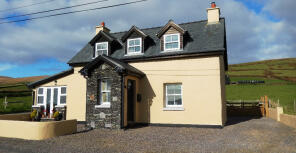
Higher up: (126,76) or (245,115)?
(126,76)

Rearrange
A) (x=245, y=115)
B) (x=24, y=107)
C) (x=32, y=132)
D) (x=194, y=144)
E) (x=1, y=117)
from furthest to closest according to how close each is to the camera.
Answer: (x=24, y=107) → (x=245, y=115) → (x=1, y=117) → (x=32, y=132) → (x=194, y=144)

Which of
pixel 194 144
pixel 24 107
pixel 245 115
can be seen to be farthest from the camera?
pixel 24 107

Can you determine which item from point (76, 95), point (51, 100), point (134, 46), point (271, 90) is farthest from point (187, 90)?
point (271, 90)

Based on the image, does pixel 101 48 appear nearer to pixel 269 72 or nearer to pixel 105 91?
pixel 105 91

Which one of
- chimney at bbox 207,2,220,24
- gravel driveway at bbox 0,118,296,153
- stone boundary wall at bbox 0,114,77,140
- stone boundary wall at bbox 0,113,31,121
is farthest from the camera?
chimney at bbox 207,2,220,24

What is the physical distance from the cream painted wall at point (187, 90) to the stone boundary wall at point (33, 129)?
550 cm

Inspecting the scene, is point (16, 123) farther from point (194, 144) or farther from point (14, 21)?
point (194, 144)

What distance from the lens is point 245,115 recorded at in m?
21.7

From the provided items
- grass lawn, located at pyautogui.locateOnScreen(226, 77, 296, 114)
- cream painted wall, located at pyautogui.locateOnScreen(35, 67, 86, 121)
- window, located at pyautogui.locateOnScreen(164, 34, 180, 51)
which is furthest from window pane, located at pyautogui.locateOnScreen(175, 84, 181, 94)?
grass lawn, located at pyautogui.locateOnScreen(226, 77, 296, 114)

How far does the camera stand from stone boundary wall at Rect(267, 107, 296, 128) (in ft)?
42.8

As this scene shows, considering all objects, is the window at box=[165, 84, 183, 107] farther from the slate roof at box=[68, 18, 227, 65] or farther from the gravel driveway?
the gravel driveway

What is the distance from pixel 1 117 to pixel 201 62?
508 inches

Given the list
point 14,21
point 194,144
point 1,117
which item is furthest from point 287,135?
point 14,21

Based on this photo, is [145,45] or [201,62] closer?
A: [201,62]
